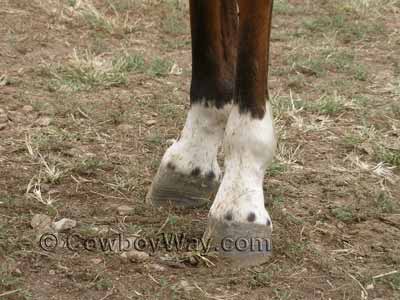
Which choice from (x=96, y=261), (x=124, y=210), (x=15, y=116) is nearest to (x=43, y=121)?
(x=15, y=116)

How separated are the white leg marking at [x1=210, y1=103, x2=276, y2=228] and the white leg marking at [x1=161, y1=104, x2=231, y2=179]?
30cm

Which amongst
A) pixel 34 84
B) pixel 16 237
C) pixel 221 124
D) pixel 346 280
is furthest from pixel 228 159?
pixel 34 84

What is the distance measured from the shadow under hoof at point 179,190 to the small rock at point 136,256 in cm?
40

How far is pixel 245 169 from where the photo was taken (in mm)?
2553

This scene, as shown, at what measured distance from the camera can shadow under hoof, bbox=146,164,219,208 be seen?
113 inches

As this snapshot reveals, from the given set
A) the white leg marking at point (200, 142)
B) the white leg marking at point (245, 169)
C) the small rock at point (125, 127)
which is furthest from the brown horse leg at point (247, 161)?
the small rock at point (125, 127)

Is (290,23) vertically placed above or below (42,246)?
above

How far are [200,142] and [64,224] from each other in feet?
1.80

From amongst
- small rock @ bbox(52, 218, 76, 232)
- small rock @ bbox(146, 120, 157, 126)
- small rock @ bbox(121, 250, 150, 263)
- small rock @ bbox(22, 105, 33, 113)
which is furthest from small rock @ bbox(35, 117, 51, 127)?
small rock @ bbox(121, 250, 150, 263)

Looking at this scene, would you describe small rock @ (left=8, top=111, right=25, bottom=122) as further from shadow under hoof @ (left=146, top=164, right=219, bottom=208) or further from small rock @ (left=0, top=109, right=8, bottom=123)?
shadow under hoof @ (left=146, top=164, right=219, bottom=208)

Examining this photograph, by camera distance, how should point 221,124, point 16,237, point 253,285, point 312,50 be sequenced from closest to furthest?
point 253,285, point 16,237, point 221,124, point 312,50

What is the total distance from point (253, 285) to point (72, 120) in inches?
64.3

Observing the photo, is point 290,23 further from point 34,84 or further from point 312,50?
point 34,84

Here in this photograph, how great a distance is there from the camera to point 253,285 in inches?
93.7
